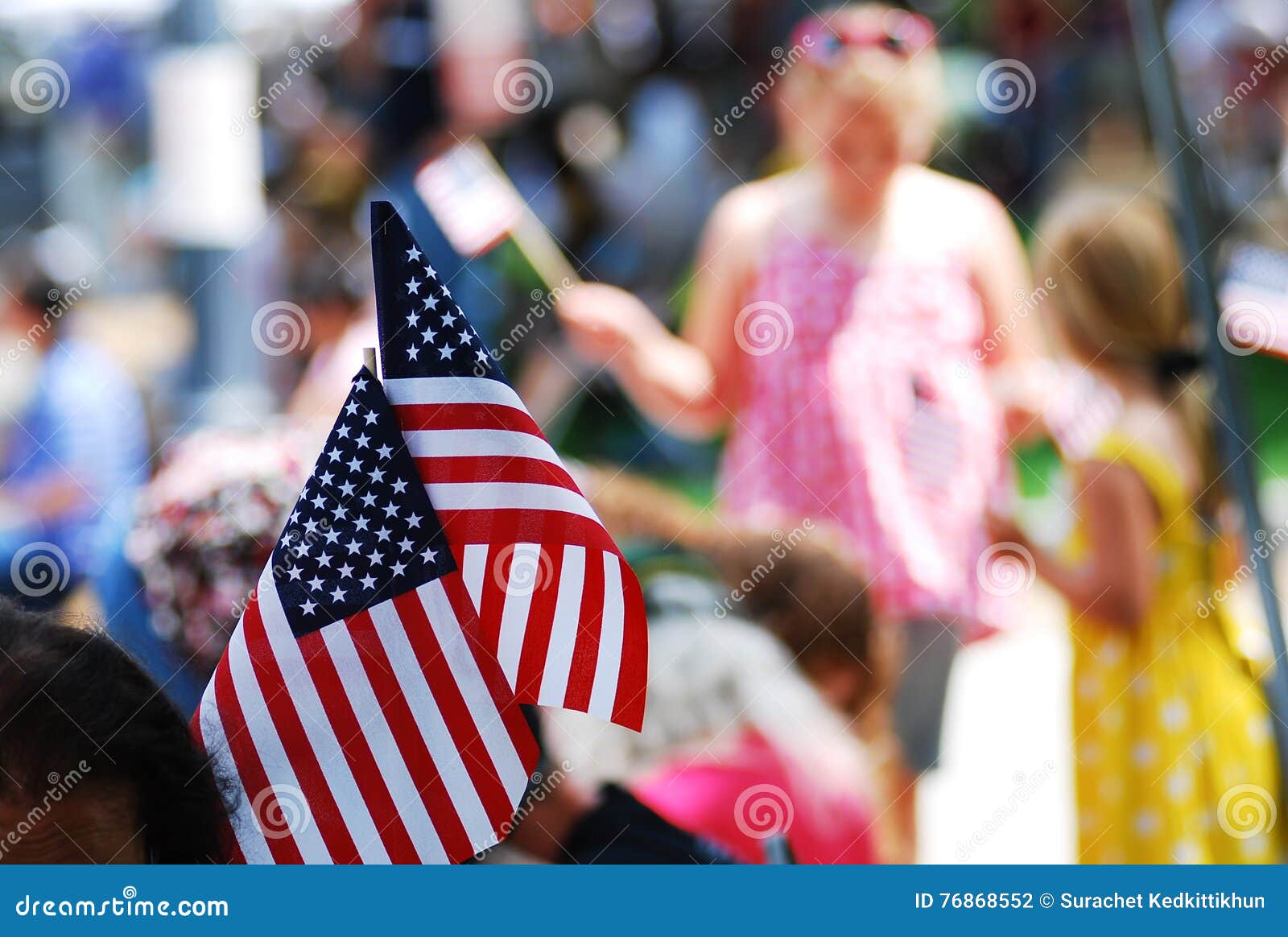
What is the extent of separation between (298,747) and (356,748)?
63 millimetres

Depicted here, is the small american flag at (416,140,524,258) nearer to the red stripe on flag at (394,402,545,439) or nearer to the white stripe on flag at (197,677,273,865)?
the red stripe on flag at (394,402,545,439)

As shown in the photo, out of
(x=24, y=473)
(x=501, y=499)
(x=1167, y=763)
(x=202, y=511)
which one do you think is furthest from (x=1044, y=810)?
(x=24, y=473)

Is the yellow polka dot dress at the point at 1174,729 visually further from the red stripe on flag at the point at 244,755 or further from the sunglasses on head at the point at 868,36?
the red stripe on flag at the point at 244,755

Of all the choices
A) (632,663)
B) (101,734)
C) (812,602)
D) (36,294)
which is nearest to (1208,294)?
(812,602)

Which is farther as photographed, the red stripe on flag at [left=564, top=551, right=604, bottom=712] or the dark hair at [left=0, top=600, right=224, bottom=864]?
the red stripe on flag at [left=564, top=551, right=604, bottom=712]

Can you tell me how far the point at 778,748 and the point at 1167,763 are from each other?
3.05ft

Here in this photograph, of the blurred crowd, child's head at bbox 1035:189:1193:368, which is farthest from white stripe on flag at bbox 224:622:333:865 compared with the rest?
child's head at bbox 1035:189:1193:368

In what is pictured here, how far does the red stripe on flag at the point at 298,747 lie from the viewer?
1.68 meters

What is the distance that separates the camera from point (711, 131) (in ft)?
24.8

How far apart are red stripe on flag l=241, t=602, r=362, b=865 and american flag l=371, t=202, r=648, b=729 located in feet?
0.76

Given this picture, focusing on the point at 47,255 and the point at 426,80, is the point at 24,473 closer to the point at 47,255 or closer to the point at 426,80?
the point at 47,255

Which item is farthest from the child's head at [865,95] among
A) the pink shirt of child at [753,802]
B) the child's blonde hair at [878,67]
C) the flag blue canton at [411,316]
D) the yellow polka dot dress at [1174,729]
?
the flag blue canton at [411,316]

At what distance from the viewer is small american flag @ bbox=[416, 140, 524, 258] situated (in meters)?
3.39

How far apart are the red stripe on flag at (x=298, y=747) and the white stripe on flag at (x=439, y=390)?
31cm
